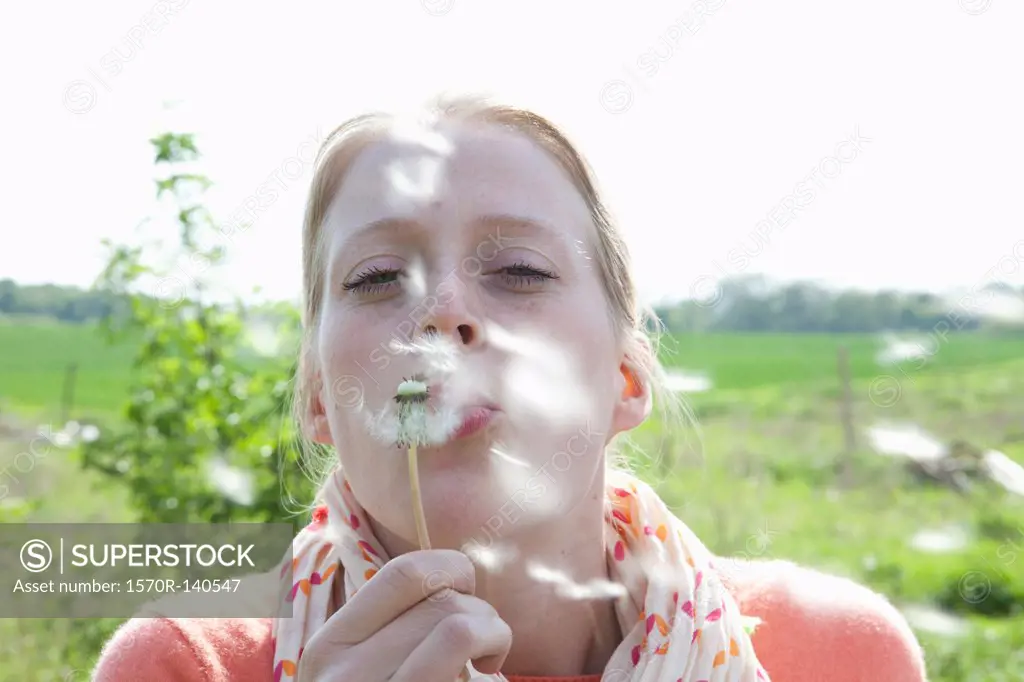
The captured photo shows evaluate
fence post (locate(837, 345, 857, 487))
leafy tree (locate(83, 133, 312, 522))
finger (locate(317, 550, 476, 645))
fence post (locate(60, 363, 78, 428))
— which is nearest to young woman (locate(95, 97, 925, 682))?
finger (locate(317, 550, 476, 645))

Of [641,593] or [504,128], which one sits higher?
[504,128]

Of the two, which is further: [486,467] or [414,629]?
[486,467]

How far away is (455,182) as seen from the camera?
1384 millimetres

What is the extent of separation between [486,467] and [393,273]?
298mm

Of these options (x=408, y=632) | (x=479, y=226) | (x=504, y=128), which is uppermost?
(x=504, y=128)

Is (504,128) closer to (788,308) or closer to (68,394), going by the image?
(68,394)

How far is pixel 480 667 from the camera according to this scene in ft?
3.86

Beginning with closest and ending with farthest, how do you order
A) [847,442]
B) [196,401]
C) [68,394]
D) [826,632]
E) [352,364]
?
[352,364], [826,632], [196,401], [68,394], [847,442]

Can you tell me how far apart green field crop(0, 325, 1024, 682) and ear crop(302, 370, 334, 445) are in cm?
80

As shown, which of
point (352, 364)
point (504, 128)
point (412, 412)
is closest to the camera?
point (412, 412)

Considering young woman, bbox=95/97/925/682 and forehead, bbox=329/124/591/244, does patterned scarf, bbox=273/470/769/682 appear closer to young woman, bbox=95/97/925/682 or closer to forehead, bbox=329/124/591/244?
young woman, bbox=95/97/925/682

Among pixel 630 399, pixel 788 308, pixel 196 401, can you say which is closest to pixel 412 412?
pixel 630 399

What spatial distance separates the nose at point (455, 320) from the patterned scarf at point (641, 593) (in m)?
0.35

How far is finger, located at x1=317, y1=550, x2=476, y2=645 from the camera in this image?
1.12 metres
